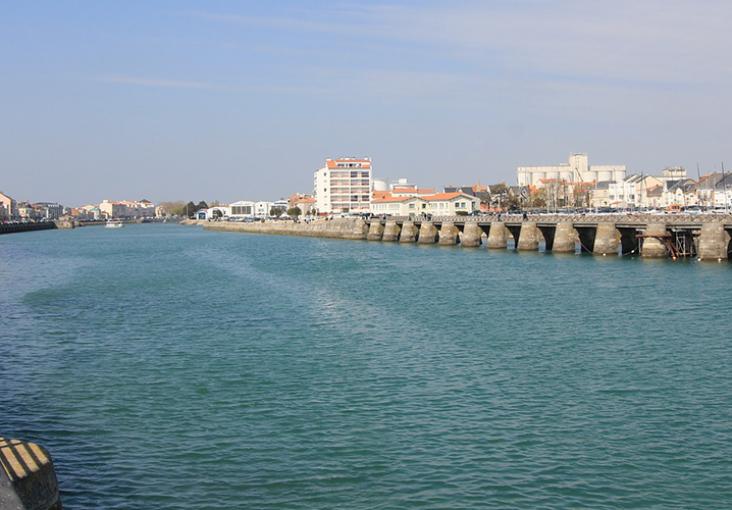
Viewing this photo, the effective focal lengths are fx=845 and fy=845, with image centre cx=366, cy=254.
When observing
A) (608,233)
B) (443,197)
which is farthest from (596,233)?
(443,197)

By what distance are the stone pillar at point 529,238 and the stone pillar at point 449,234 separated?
16.4 meters

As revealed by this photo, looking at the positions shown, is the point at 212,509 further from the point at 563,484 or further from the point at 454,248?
the point at 454,248

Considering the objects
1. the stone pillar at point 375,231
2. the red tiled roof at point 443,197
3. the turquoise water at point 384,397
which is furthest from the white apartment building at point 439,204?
the turquoise water at point 384,397

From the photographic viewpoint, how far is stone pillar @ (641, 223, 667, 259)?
6209cm

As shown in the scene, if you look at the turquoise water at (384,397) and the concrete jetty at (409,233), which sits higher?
the concrete jetty at (409,233)

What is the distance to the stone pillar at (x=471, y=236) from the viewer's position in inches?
3413

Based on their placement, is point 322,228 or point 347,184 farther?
point 347,184

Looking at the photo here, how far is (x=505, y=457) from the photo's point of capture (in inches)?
659

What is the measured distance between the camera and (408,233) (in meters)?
105

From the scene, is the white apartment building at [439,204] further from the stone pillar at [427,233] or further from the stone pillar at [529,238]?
the stone pillar at [529,238]

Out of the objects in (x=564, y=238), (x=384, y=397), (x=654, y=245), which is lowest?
(x=384, y=397)

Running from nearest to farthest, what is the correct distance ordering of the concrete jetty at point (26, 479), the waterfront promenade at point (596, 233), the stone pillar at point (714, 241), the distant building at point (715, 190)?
the concrete jetty at point (26, 479) < the stone pillar at point (714, 241) < the waterfront promenade at point (596, 233) < the distant building at point (715, 190)

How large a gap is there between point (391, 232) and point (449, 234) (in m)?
15.1

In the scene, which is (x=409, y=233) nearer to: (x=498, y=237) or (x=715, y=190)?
(x=498, y=237)
